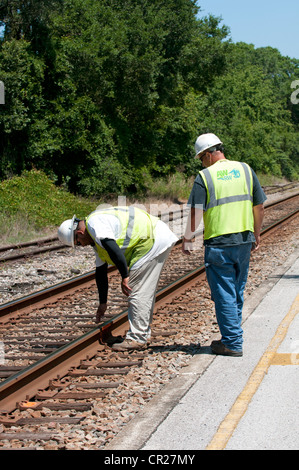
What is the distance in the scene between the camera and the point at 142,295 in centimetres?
641

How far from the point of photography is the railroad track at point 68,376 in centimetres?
506

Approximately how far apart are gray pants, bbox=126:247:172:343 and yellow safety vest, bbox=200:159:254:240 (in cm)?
78

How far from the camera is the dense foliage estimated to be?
23938mm

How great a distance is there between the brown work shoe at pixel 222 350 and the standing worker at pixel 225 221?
0.01 m

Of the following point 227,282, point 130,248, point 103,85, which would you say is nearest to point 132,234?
point 130,248

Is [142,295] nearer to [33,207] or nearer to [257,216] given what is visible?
[257,216]

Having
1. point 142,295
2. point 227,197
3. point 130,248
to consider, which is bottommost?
point 142,295

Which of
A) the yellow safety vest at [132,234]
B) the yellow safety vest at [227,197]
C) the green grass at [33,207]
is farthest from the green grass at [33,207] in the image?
the yellow safety vest at [227,197]

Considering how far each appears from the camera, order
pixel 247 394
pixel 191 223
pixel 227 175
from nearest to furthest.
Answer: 1. pixel 247 394
2. pixel 227 175
3. pixel 191 223

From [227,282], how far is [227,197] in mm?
834

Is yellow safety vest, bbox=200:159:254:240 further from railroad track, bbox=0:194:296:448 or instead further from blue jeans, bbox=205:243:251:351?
railroad track, bbox=0:194:296:448

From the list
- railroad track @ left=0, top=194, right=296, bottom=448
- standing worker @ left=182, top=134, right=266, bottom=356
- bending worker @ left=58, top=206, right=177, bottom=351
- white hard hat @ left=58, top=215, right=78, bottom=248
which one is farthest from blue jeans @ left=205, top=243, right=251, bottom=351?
white hard hat @ left=58, top=215, right=78, bottom=248

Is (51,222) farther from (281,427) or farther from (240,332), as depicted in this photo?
(281,427)

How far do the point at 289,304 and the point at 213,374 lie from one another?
10.1ft
